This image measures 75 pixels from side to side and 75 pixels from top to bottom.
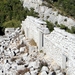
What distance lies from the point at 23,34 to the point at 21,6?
17537mm

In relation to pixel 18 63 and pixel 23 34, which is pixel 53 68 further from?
pixel 23 34

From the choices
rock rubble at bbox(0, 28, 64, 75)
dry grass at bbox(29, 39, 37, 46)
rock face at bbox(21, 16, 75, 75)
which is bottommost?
rock rubble at bbox(0, 28, 64, 75)

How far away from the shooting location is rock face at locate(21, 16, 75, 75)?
12.8m

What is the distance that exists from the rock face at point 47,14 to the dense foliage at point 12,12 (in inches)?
33.1

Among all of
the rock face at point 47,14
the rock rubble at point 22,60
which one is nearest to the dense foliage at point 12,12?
the rock face at point 47,14

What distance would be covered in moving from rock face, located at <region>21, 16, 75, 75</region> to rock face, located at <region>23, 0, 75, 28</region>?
14.8 m

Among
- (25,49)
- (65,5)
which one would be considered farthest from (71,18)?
(25,49)

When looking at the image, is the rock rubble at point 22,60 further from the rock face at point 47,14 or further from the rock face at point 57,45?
the rock face at point 47,14

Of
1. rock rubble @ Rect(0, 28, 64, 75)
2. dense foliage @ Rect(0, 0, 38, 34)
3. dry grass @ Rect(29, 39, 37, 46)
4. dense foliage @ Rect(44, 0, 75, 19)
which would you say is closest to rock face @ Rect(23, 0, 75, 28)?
dense foliage @ Rect(0, 0, 38, 34)

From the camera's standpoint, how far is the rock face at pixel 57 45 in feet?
42.0

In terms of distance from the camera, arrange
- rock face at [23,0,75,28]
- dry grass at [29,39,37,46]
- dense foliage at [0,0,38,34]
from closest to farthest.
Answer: dry grass at [29,39,37,46] → rock face at [23,0,75,28] → dense foliage at [0,0,38,34]

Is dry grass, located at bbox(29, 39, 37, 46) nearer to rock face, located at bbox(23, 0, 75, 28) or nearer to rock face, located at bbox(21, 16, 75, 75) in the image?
rock face, located at bbox(21, 16, 75, 75)

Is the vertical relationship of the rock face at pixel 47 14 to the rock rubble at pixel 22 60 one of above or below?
above

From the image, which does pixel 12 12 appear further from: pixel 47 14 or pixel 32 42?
pixel 32 42
